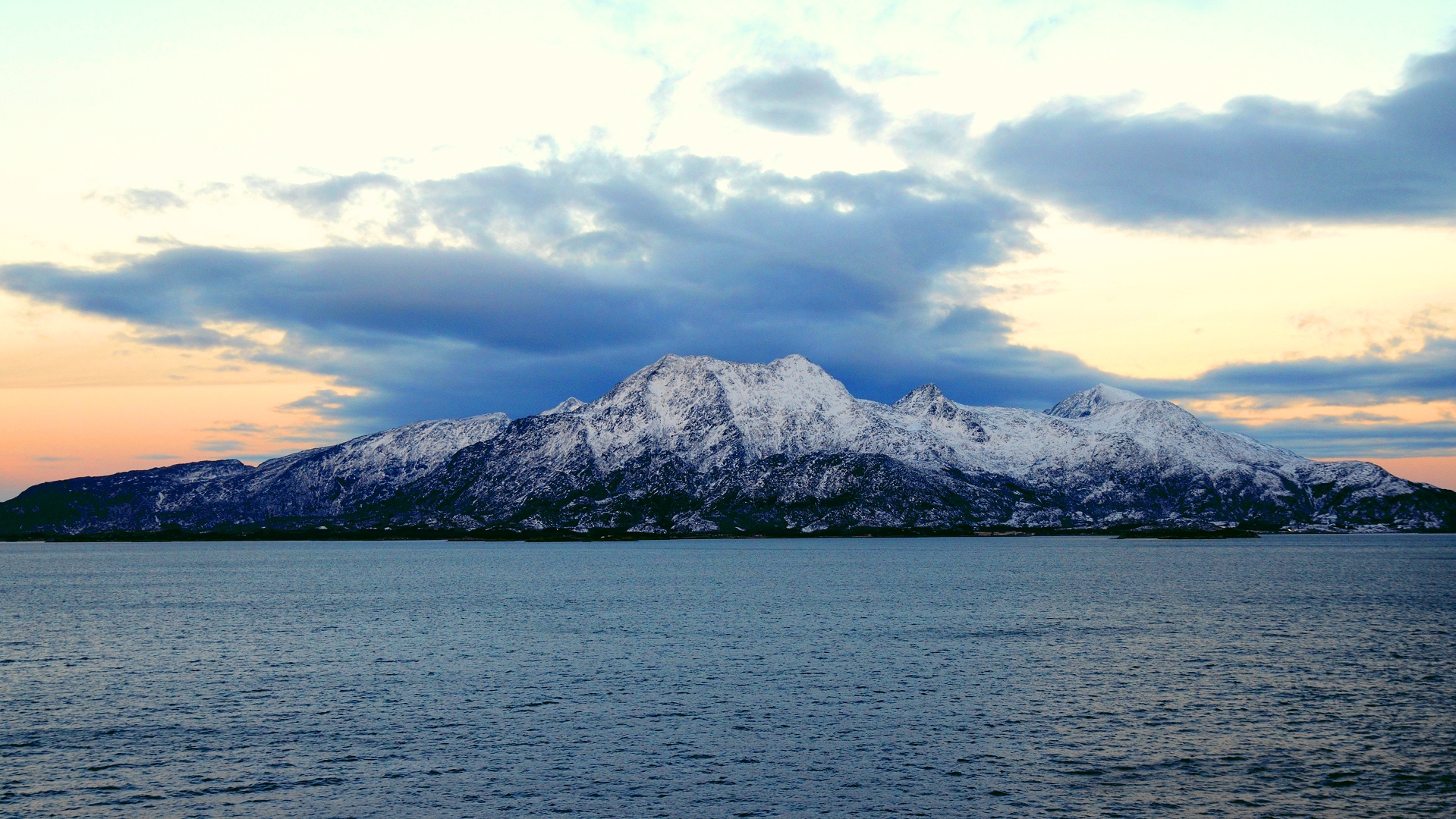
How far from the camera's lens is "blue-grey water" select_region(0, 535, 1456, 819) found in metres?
43.0

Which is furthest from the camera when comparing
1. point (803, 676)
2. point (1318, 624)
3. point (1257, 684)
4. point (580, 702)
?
point (1318, 624)

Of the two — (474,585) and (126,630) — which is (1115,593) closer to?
(474,585)

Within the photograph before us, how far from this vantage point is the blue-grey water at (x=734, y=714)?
141 ft

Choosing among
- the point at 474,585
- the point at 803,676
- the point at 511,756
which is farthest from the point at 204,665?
the point at 474,585

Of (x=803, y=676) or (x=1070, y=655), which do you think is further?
(x=1070, y=655)

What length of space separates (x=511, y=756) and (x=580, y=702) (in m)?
13.5

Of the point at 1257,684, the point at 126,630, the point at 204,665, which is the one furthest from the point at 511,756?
the point at 126,630

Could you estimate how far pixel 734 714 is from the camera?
196 ft

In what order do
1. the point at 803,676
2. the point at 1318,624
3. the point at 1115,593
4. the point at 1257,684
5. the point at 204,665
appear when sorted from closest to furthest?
1. the point at 1257,684
2. the point at 803,676
3. the point at 204,665
4. the point at 1318,624
5. the point at 1115,593

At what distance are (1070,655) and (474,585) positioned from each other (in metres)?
123

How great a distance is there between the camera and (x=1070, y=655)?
82188 mm

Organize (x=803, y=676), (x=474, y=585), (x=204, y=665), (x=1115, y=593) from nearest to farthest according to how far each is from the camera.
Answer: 1. (x=803, y=676)
2. (x=204, y=665)
3. (x=1115, y=593)
4. (x=474, y=585)

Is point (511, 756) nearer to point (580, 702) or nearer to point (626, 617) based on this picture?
point (580, 702)

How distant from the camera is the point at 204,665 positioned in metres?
78.4
